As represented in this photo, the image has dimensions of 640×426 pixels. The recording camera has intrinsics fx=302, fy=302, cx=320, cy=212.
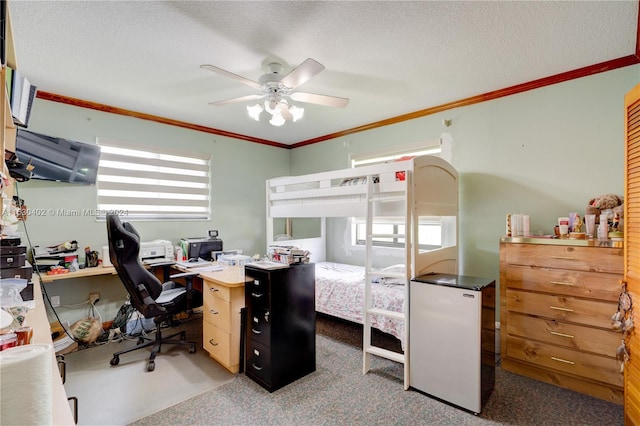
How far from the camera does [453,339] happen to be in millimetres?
2035

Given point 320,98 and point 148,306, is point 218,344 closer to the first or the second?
point 148,306

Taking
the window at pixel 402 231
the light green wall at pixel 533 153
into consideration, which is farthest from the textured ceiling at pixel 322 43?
the window at pixel 402 231

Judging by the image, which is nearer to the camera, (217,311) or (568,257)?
(568,257)

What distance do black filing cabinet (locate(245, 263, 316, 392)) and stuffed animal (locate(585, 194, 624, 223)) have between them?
2.26 m

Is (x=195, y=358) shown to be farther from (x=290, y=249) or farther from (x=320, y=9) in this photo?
(x=320, y=9)

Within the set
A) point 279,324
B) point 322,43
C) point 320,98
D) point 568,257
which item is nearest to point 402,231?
point 568,257

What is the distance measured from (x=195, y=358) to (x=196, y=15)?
271cm

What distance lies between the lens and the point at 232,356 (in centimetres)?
246

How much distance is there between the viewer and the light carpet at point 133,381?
6.59ft

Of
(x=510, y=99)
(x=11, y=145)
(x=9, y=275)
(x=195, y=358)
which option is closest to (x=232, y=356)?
(x=195, y=358)

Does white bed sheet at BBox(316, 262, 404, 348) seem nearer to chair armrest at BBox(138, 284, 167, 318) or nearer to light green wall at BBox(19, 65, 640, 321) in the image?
light green wall at BBox(19, 65, 640, 321)

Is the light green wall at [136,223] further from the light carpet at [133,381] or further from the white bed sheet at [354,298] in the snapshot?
the white bed sheet at [354,298]

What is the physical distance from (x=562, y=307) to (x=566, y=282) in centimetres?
19

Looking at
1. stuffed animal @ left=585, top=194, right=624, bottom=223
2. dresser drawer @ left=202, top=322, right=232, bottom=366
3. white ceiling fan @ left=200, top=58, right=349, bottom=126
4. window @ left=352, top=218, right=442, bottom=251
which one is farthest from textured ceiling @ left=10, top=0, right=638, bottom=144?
dresser drawer @ left=202, top=322, right=232, bottom=366
